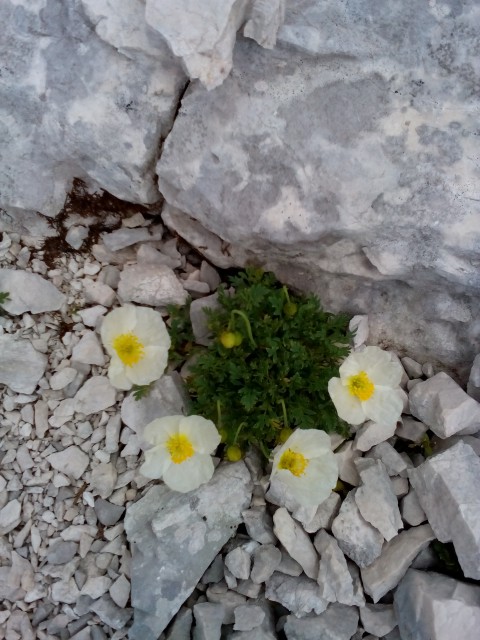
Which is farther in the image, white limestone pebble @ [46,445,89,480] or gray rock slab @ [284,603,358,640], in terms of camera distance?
white limestone pebble @ [46,445,89,480]

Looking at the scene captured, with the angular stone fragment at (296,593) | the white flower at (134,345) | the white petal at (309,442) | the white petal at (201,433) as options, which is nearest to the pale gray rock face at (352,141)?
the white flower at (134,345)

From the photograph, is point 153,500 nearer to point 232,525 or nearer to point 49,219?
point 232,525

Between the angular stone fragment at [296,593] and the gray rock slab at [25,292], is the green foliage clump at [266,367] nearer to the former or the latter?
the angular stone fragment at [296,593]

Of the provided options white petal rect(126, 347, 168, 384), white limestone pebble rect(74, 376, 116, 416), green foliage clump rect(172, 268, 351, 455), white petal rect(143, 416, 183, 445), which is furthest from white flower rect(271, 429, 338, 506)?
white limestone pebble rect(74, 376, 116, 416)

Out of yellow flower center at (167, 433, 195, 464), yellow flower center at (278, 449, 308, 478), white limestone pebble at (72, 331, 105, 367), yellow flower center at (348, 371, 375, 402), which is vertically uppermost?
yellow flower center at (348, 371, 375, 402)

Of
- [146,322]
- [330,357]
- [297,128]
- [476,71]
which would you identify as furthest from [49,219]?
[476,71]

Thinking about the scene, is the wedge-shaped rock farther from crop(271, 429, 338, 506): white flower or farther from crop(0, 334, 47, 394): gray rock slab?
crop(0, 334, 47, 394): gray rock slab
